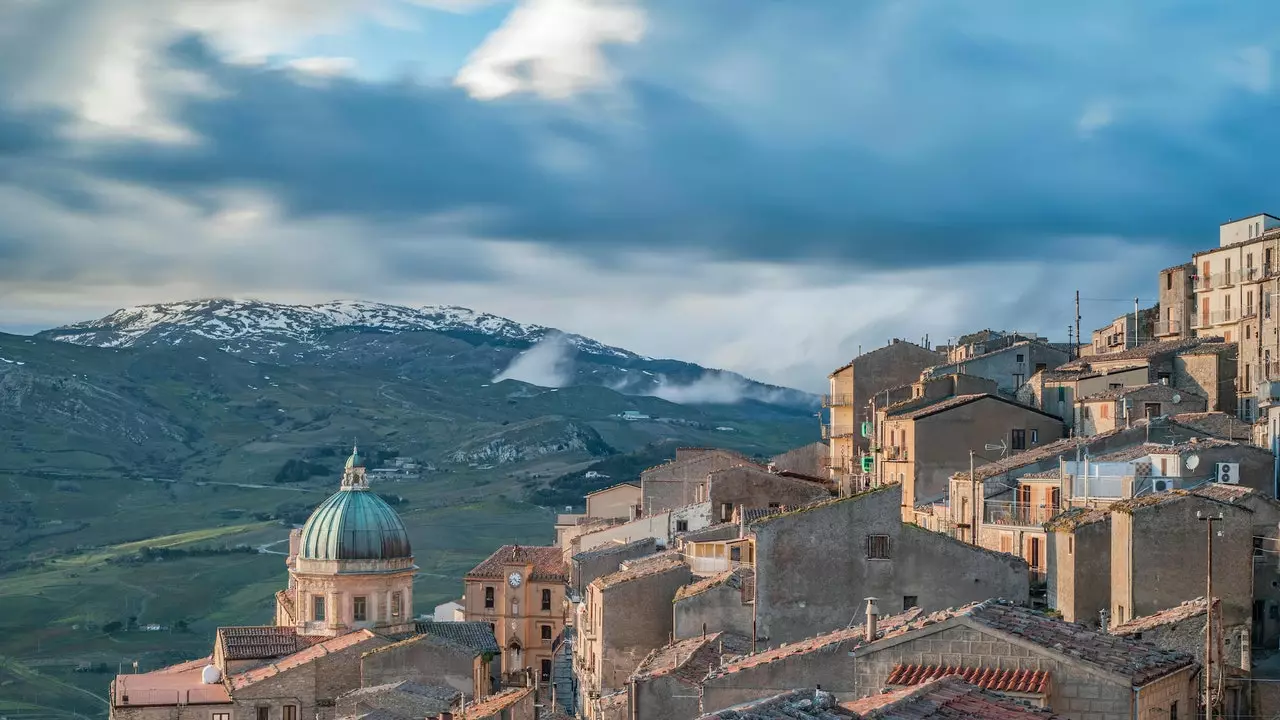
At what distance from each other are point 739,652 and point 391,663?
2825cm

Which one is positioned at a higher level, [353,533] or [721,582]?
[721,582]

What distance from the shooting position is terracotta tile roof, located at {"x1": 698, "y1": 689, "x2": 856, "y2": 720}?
24191 mm

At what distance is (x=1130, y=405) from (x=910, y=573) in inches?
1111

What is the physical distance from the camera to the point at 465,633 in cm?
7969

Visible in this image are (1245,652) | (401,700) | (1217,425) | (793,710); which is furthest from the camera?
(401,700)

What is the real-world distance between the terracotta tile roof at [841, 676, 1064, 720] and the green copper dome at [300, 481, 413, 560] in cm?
5594

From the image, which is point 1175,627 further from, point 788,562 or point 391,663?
point 391,663

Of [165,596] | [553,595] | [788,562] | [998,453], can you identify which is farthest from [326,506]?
[165,596]

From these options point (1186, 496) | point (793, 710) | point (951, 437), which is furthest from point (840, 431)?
point (793, 710)

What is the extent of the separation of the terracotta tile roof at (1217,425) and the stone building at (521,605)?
41.8 meters

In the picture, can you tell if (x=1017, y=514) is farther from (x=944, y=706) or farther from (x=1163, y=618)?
(x=944, y=706)

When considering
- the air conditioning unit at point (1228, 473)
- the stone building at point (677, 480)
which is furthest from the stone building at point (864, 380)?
the air conditioning unit at point (1228, 473)

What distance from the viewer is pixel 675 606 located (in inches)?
2061

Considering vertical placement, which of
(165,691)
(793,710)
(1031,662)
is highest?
(1031,662)
